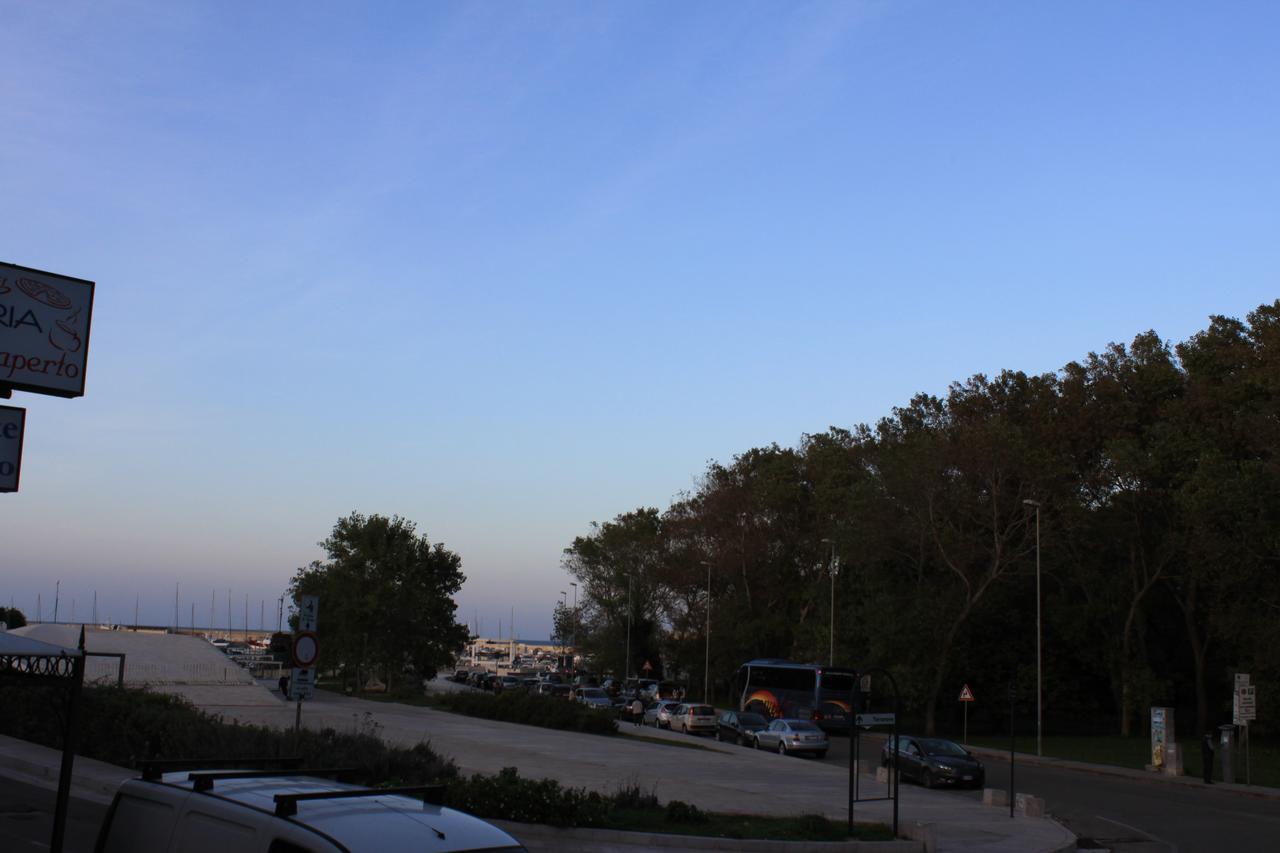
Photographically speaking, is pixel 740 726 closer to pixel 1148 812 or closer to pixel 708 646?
pixel 1148 812

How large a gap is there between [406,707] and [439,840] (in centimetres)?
4656

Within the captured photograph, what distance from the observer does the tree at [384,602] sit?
6369 cm

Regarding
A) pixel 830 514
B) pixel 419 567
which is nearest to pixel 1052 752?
pixel 830 514

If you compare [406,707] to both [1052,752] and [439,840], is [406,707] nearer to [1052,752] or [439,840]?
[1052,752]

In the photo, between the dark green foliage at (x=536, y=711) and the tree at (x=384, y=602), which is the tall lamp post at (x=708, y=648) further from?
the dark green foliage at (x=536, y=711)

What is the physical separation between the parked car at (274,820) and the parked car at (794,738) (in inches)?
1409

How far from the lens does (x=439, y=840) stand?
5051mm

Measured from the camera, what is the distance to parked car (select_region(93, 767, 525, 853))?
4973mm

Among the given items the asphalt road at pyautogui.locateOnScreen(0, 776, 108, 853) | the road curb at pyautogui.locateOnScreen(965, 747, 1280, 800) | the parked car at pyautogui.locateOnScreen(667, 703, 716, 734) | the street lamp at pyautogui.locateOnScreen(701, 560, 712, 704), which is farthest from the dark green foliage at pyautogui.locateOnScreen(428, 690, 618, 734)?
the street lamp at pyautogui.locateOnScreen(701, 560, 712, 704)

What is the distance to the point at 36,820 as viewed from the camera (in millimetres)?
16688

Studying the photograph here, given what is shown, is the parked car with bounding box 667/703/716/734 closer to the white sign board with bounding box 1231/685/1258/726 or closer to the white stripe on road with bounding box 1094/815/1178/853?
the white sign board with bounding box 1231/685/1258/726

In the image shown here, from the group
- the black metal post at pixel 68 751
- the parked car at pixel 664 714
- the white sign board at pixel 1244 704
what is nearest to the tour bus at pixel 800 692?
the parked car at pixel 664 714

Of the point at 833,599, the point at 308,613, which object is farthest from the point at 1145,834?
the point at 833,599

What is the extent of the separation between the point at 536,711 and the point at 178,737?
78.8ft
